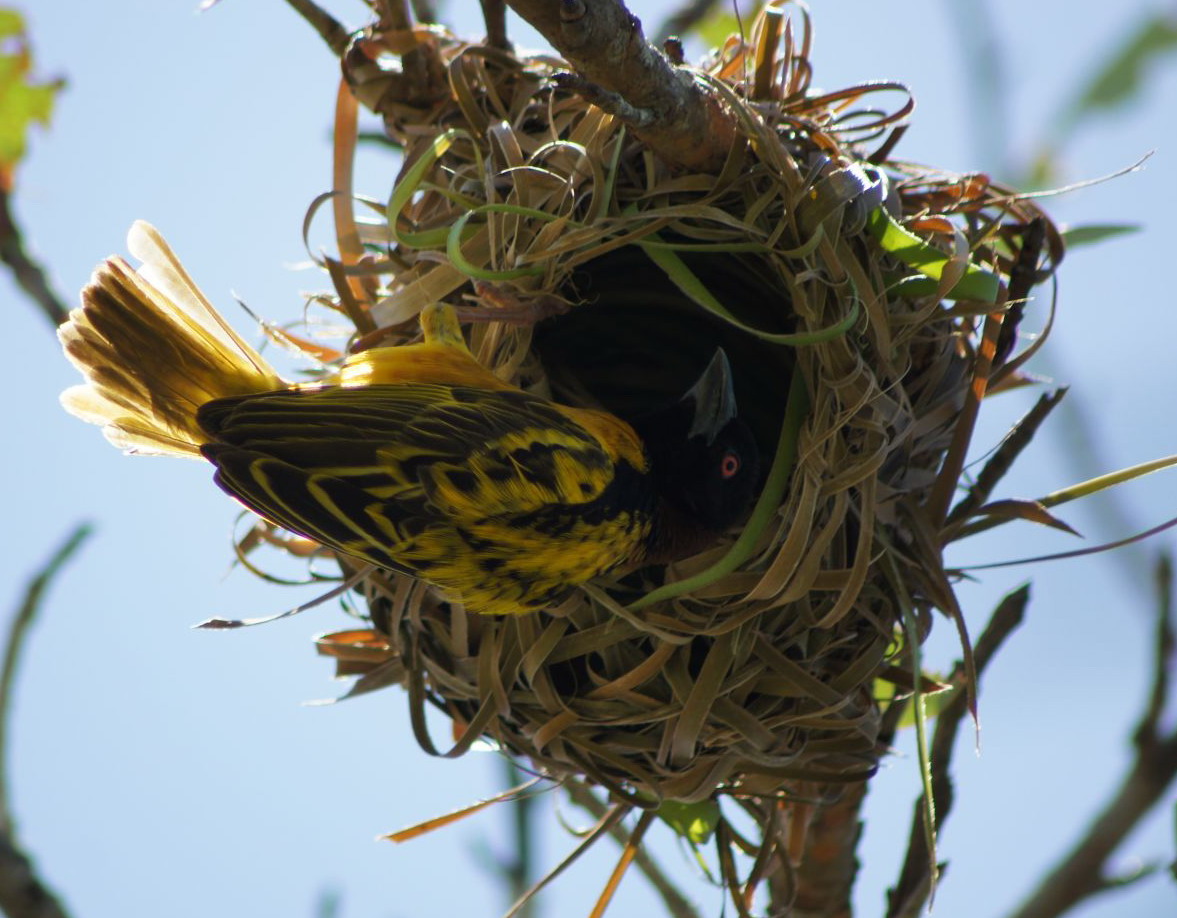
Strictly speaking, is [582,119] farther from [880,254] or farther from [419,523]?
[419,523]

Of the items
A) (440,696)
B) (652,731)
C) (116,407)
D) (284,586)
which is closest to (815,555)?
(652,731)

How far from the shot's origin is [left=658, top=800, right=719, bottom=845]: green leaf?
2.26 metres

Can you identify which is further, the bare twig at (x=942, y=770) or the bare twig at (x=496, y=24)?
the bare twig at (x=496, y=24)

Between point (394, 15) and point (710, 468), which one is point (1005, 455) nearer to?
point (710, 468)

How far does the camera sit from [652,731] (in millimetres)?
2129

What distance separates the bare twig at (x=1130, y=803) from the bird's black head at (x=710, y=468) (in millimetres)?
711

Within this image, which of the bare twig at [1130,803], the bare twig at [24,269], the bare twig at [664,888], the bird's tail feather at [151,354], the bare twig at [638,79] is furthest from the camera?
the bare twig at [24,269]

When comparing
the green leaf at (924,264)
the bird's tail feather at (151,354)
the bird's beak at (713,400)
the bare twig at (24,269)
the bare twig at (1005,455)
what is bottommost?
the bare twig at (1005,455)

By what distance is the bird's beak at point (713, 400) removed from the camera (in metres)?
2.27

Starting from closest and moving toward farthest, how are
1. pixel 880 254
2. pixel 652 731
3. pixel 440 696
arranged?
pixel 880 254 → pixel 652 731 → pixel 440 696

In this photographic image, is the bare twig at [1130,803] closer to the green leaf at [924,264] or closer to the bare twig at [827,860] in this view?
the bare twig at [827,860]

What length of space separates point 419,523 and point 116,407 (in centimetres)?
70

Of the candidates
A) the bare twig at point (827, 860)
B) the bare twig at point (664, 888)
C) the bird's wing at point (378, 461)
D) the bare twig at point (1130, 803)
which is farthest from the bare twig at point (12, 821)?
the bare twig at point (1130, 803)

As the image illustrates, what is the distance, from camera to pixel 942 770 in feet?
6.81
